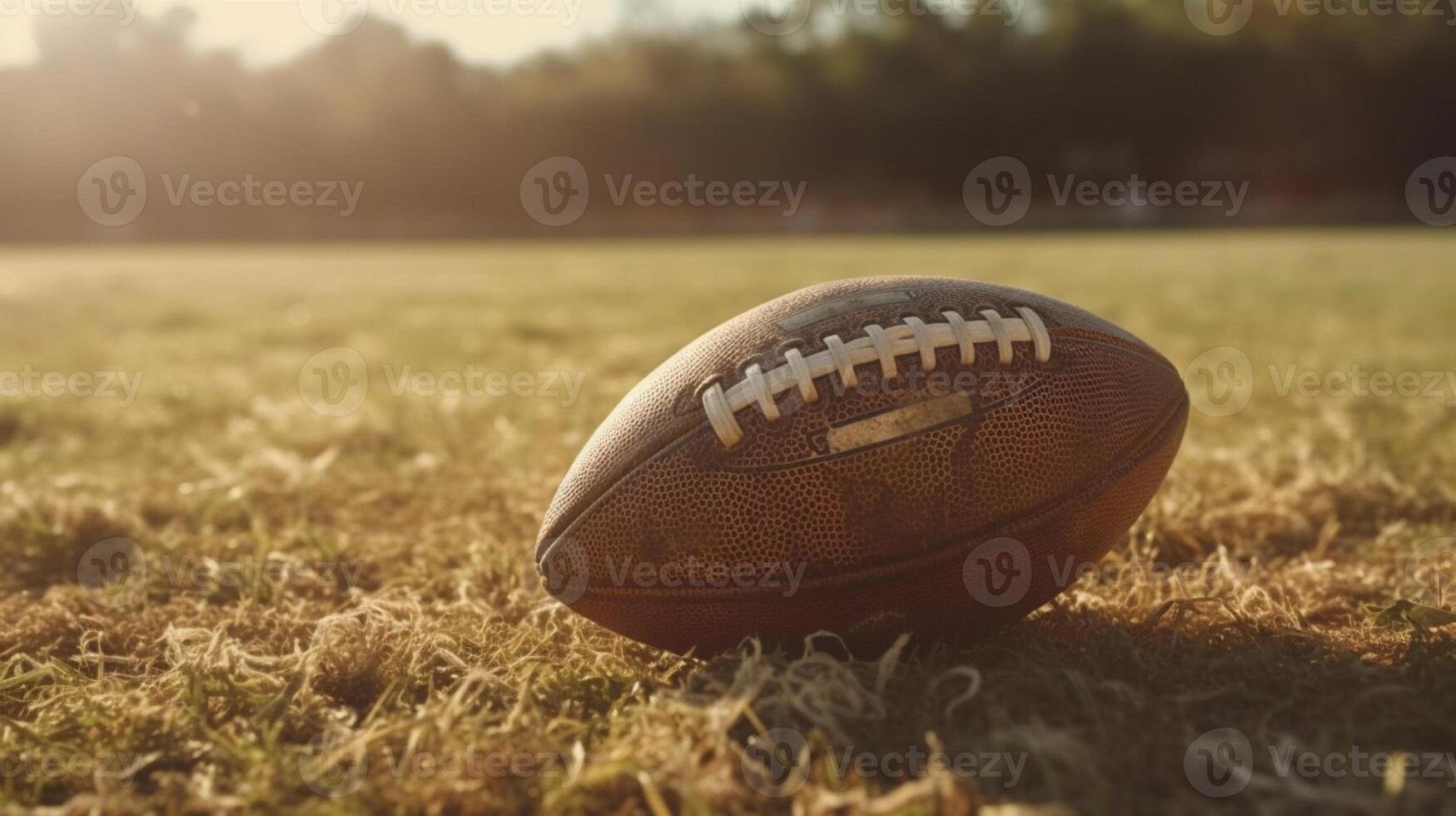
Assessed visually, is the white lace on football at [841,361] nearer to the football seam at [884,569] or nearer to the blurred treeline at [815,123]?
the football seam at [884,569]

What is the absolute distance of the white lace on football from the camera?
176 centimetres

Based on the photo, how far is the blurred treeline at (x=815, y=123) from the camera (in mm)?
30734

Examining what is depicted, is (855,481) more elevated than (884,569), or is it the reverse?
(855,481)

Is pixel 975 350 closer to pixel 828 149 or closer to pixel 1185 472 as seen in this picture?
pixel 1185 472

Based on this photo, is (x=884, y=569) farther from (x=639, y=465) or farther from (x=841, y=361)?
(x=639, y=465)

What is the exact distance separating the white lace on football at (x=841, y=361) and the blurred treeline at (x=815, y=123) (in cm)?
2804

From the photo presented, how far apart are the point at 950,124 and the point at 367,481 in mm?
35072

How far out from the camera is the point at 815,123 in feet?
122

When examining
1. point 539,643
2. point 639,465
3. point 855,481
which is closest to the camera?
point 855,481

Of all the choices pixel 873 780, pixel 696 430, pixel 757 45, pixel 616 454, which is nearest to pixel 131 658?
pixel 616 454

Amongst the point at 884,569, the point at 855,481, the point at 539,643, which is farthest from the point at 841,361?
the point at 539,643

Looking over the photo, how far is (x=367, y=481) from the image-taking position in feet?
10.4

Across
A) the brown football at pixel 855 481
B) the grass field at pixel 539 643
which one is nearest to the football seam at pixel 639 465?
the brown football at pixel 855 481

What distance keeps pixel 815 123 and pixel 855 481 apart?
37.0m
